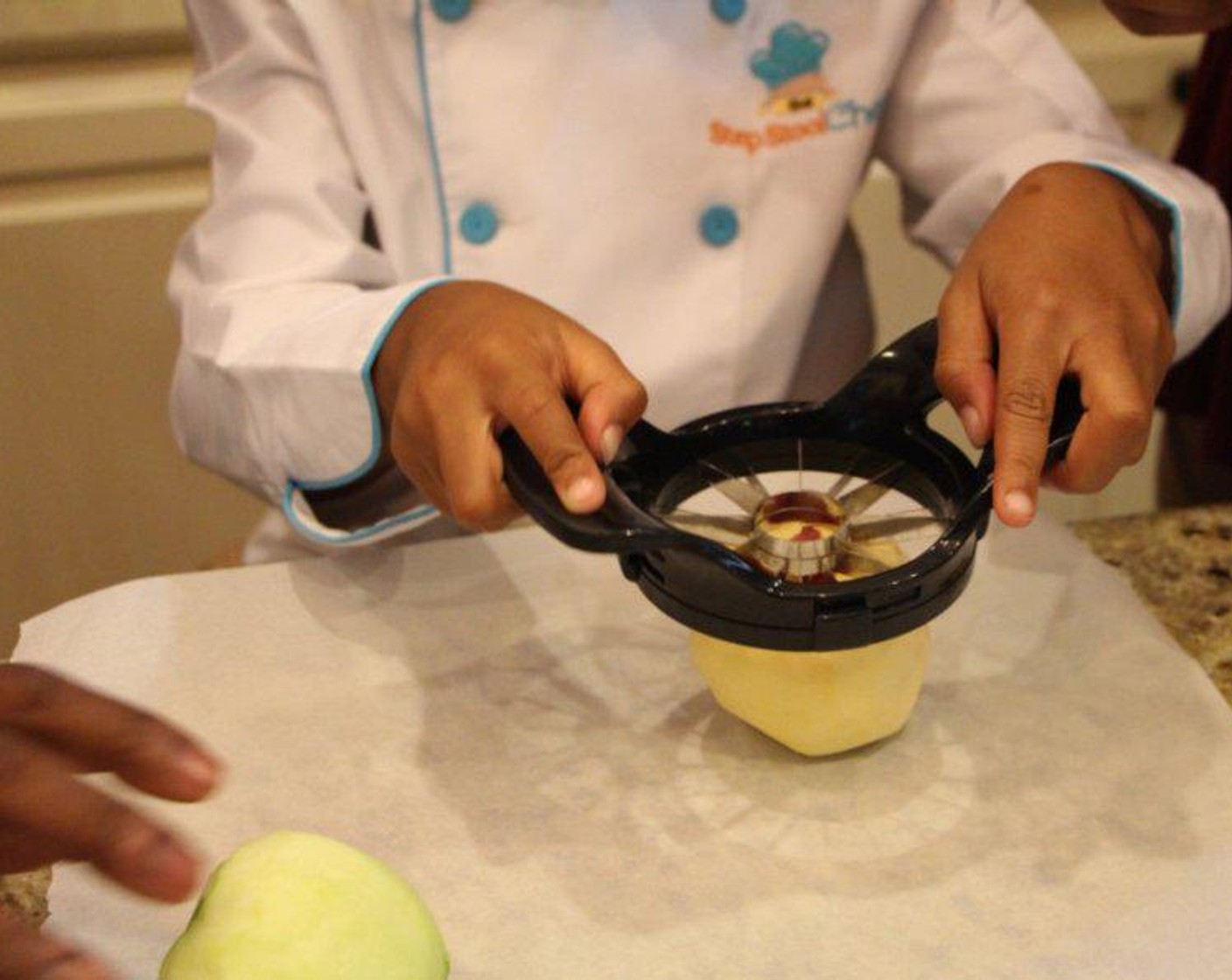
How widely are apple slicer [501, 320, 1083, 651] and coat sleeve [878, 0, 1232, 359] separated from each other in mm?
261

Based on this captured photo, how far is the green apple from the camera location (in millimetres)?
515

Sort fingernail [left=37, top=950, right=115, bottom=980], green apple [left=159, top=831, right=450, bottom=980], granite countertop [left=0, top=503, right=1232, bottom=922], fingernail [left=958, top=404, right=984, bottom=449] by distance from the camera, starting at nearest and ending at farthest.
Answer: fingernail [left=37, top=950, right=115, bottom=980] → green apple [left=159, top=831, right=450, bottom=980] → fingernail [left=958, top=404, right=984, bottom=449] → granite countertop [left=0, top=503, right=1232, bottom=922]

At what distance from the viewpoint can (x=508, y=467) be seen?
24.3 inches

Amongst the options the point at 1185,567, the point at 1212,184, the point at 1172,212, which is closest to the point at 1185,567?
the point at 1185,567

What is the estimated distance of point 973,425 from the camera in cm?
63

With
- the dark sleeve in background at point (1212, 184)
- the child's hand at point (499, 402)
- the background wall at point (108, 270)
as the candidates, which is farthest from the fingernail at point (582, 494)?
the background wall at point (108, 270)

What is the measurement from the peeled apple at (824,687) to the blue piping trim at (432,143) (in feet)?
1.11

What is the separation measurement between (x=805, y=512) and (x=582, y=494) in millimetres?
117

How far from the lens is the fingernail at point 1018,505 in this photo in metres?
0.57

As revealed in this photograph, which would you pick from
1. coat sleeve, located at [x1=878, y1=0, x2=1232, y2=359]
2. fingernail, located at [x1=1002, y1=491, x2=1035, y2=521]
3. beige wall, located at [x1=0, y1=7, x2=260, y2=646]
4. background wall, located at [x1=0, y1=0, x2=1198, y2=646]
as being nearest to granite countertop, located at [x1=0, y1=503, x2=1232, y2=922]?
coat sleeve, located at [x1=878, y1=0, x2=1232, y2=359]

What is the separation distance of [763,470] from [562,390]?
0.10 meters

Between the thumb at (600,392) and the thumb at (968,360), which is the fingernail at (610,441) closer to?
the thumb at (600,392)

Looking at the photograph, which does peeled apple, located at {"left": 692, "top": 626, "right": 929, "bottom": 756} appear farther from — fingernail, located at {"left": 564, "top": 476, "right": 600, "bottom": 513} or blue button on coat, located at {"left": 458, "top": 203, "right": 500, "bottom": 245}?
blue button on coat, located at {"left": 458, "top": 203, "right": 500, "bottom": 245}

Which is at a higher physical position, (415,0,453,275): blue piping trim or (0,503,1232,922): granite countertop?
(415,0,453,275): blue piping trim
